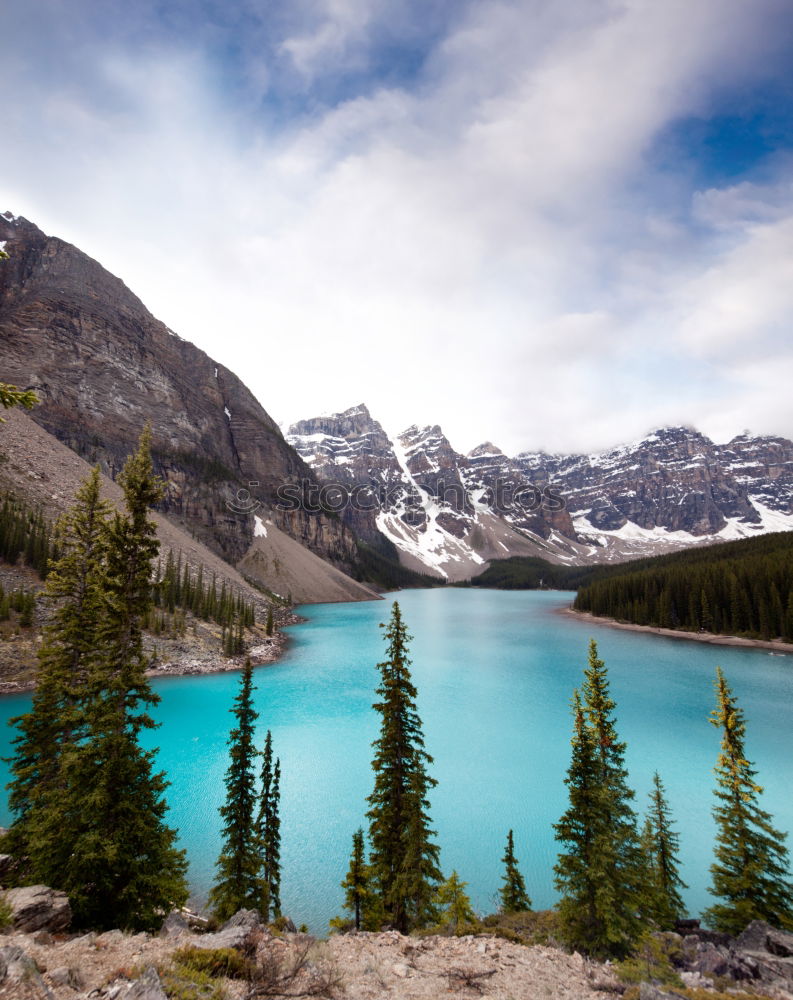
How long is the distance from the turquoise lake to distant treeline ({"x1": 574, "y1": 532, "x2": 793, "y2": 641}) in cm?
906

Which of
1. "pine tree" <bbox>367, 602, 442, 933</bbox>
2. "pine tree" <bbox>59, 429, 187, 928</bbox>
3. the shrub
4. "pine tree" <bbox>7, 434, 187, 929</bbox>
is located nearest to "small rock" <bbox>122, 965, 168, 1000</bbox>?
the shrub

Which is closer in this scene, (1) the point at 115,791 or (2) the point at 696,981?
(2) the point at 696,981

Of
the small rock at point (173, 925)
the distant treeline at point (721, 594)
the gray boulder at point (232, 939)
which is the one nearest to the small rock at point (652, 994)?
the gray boulder at point (232, 939)

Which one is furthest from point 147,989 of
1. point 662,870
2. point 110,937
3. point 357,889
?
point 662,870

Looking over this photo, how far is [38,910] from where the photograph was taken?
25.9 feet

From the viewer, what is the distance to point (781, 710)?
36.8m

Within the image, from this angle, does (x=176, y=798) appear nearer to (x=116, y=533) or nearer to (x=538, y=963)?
(x=116, y=533)

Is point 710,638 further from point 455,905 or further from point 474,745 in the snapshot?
point 455,905

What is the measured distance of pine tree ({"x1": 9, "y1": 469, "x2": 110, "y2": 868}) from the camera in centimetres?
1052

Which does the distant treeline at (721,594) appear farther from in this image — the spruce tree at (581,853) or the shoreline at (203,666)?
the spruce tree at (581,853)

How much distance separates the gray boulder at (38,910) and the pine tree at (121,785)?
118 centimetres

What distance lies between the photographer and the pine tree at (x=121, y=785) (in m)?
9.84

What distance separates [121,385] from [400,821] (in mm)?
136037

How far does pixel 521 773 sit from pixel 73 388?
5005 inches
